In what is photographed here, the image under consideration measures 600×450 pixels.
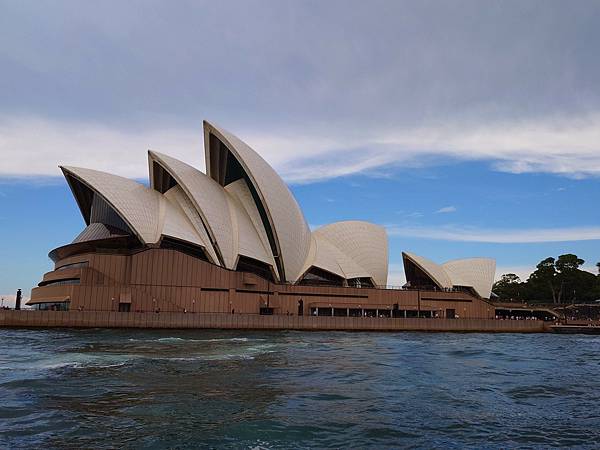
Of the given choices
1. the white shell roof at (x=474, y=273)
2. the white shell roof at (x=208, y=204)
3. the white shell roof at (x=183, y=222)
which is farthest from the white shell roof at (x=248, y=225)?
the white shell roof at (x=474, y=273)

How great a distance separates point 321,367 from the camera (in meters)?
18.3

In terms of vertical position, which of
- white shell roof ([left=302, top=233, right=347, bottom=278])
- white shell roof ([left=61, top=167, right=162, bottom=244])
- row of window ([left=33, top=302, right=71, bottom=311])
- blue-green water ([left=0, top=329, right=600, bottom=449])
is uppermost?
white shell roof ([left=61, top=167, right=162, bottom=244])

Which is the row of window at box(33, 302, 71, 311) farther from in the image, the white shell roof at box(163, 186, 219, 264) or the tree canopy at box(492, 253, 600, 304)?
the tree canopy at box(492, 253, 600, 304)

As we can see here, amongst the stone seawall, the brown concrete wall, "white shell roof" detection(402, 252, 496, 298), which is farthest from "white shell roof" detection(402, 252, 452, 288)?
the brown concrete wall

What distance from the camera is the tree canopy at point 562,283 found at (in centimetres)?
9262

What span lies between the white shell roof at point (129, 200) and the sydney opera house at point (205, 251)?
0.31ft

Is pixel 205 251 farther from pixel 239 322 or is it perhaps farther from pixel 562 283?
pixel 562 283

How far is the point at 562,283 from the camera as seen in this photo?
304 feet

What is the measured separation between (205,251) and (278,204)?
8765 millimetres

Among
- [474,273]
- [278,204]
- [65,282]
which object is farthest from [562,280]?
[65,282]

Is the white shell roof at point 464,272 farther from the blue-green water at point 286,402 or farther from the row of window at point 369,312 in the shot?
the blue-green water at point 286,402

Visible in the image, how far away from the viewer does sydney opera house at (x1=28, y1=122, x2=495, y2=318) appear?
45688mm

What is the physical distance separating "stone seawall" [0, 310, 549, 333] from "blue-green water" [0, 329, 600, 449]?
21880 mm

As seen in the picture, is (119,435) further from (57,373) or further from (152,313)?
(152,313)
